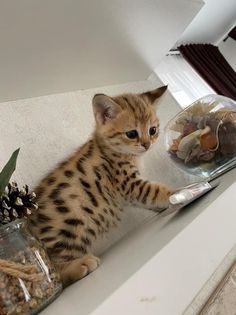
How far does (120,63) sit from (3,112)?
513mm

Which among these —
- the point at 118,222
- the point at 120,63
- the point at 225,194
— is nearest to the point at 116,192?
the point at 118,222

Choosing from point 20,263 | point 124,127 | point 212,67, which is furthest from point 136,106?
point 212,67

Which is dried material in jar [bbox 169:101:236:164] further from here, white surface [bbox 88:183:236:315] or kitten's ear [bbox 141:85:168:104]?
white surface [bbox 88:183:236:315]

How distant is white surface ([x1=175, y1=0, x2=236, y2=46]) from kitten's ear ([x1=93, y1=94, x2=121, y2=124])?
147cm

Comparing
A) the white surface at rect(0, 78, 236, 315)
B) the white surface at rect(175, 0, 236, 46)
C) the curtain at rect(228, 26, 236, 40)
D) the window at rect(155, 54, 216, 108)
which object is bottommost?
the white surface at rect(0, 78, 236, 315)

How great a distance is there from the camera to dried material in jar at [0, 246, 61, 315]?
0.53 meters

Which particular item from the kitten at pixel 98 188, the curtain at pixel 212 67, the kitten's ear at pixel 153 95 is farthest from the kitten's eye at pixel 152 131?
the curtain at pixel 212 67

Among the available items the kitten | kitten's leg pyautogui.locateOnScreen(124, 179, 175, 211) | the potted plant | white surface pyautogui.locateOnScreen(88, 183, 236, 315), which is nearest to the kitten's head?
the kitten

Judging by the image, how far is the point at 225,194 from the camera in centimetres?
81

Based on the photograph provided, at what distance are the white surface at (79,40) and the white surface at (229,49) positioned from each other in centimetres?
159

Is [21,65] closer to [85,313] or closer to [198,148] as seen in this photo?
[198,148]

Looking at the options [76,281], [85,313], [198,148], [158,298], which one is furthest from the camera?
[198,148]

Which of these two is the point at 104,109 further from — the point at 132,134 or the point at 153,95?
the point at 153,95

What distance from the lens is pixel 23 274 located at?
0.55m
